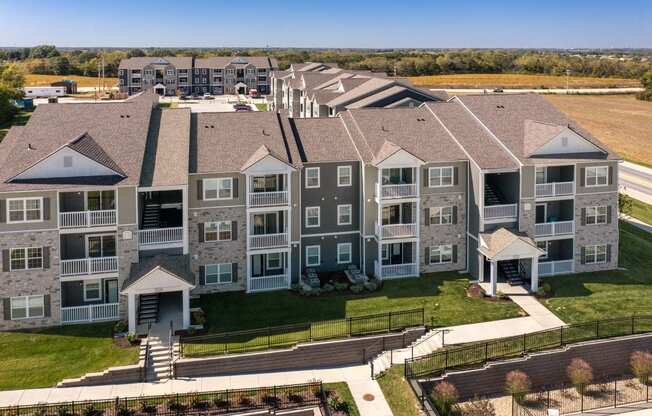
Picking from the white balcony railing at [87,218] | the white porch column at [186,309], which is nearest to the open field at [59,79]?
the white balcony railing at [87,218]

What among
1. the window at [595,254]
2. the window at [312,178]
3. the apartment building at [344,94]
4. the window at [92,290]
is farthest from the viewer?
the apartment building at [344,94]

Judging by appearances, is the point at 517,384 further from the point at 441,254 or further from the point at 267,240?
the point at 267,240

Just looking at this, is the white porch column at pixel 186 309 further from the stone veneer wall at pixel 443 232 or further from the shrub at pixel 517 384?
the shrub at pixel 517 384

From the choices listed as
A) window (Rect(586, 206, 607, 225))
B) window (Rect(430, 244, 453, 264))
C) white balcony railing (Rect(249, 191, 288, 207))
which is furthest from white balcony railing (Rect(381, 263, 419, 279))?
window (Rect(586, 206, 607, 225))

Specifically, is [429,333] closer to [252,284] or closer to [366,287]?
[366,287]

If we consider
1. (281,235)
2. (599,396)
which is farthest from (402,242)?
(599,396)

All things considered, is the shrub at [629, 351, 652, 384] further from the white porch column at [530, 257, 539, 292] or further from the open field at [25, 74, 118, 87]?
the open field at [25, 74, 118, 87]
